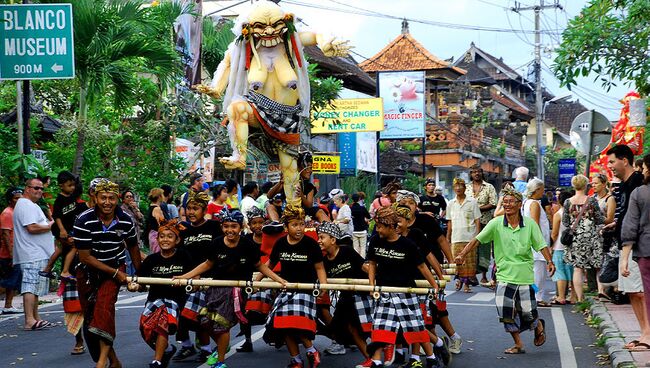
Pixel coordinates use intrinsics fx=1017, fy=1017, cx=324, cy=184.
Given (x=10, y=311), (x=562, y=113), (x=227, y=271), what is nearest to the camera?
(x=227, y=271)

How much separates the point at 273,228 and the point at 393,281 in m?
1.97

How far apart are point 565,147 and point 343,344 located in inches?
2999

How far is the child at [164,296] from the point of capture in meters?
8.88

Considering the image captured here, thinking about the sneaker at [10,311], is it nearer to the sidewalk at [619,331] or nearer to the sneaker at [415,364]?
the sneaker at [415,364]

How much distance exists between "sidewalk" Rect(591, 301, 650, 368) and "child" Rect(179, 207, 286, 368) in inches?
130

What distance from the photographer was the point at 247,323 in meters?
9.59

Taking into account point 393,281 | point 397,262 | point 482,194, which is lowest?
point 393,281

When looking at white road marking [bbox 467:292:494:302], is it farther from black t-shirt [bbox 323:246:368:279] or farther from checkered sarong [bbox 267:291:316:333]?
checkered sarong [bbox 267:291:316:333]

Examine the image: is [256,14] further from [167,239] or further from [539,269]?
[539,269]

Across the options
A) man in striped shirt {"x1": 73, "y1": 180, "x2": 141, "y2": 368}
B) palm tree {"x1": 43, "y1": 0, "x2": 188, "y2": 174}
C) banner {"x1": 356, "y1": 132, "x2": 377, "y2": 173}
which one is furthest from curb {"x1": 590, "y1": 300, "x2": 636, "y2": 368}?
banner {"x1": 356, "y1": 132, "x2": 377, "y2": 173}

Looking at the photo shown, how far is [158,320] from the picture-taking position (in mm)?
8898

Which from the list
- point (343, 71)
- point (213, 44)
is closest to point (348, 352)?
point (213, 44)

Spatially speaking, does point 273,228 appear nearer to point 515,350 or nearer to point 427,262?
point 427,262

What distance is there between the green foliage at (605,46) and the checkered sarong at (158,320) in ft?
21.9
